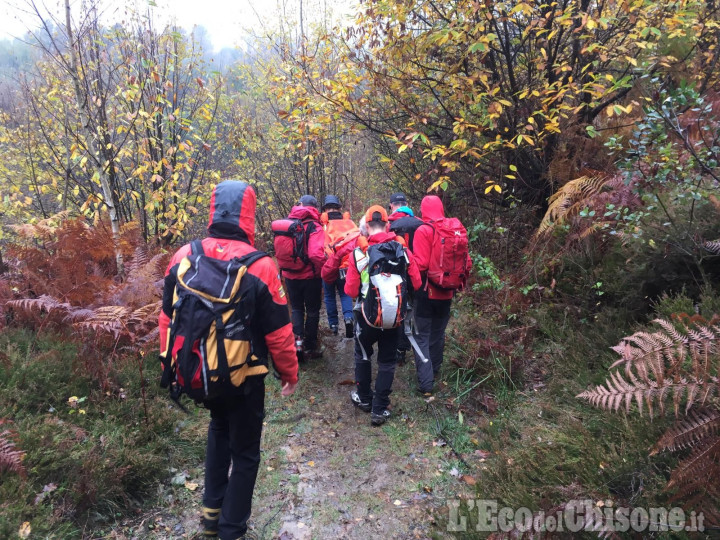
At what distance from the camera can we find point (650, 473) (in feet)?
7.64

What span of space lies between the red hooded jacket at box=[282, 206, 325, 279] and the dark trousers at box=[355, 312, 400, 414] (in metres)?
1.20

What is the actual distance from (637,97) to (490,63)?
8.28 feet

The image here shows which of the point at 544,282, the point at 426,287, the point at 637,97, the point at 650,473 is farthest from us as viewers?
the point at 637,97

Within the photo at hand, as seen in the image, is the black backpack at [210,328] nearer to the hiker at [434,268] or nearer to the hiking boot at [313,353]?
the hiker at [434,268]

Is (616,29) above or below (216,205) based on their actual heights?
above

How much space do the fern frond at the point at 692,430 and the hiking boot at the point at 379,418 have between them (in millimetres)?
2620

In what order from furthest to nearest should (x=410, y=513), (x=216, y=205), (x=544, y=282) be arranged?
(x=544, y=282) → (x=410, y=513) → (x=216, y=205)

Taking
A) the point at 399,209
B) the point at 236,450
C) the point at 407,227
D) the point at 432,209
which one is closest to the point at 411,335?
the point at 407,227

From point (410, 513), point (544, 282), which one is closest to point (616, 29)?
point (544, 282)

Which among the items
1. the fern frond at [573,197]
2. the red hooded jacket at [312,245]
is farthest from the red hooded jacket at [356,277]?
the fern frond at [573,197]

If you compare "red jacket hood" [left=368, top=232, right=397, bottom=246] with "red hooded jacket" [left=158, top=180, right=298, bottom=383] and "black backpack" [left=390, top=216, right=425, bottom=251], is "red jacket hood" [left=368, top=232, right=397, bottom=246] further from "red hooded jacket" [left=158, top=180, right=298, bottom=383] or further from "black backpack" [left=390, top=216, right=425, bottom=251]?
"red hooded jacket" [left=158, top=180, right=298, bottom=383]

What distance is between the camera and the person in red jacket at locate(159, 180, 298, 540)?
2.47m

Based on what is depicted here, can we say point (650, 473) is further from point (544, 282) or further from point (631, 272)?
point (544, 282)

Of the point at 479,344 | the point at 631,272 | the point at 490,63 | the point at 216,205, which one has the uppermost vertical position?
the point at 490,63
